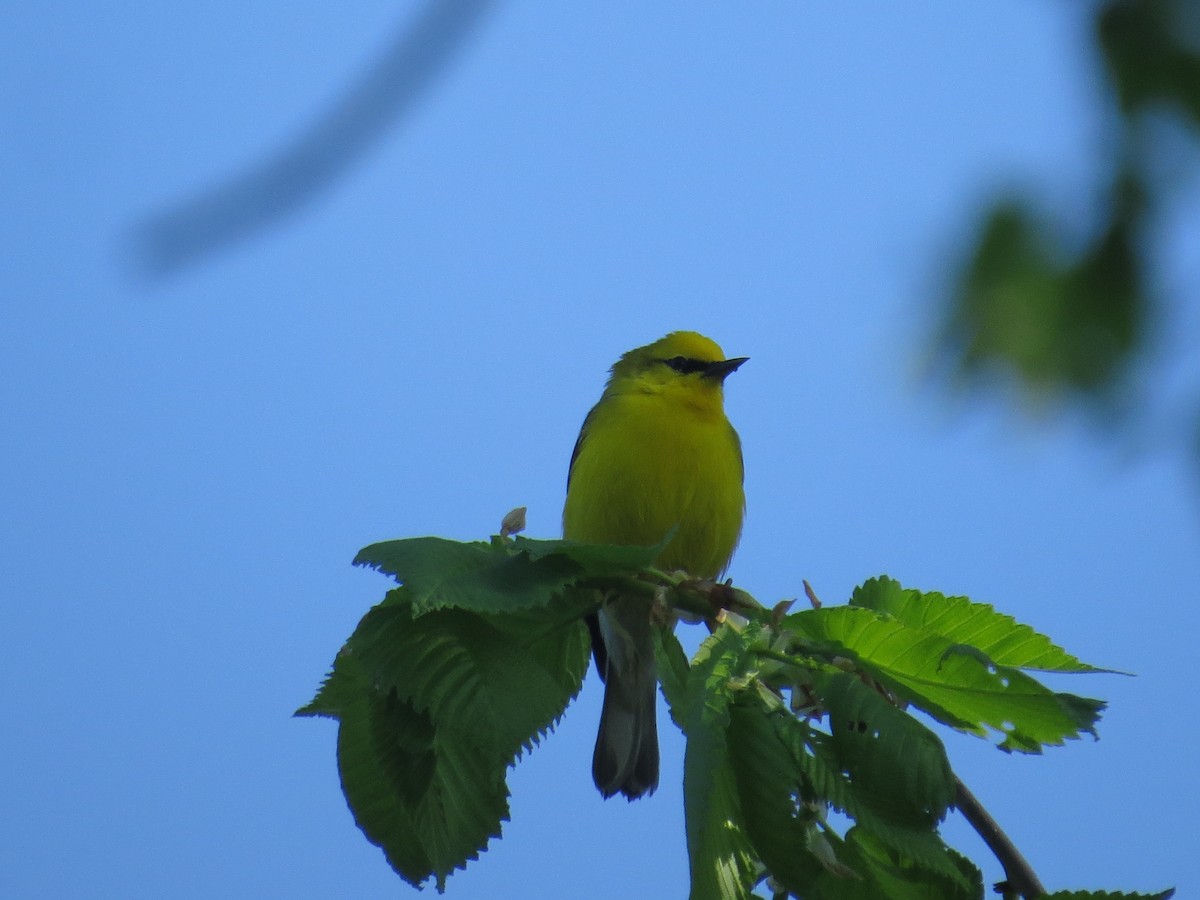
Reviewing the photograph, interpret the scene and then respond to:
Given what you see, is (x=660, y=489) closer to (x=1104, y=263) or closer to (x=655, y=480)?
(x=655, y=480)

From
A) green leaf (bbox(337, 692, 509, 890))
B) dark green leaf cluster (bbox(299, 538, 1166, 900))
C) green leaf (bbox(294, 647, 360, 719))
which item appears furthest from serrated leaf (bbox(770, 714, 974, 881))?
green leaf (bbox(294, 647, 360, 719))

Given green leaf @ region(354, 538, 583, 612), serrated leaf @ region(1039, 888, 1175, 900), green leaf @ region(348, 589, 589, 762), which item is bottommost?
serrated leaf @ region(1039, 888, 1175, 900)

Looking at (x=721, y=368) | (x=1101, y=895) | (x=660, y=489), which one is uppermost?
(x=721, y=368)

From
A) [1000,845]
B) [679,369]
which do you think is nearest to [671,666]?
[1000,845]

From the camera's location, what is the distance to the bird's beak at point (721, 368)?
632 cm

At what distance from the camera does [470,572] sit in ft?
8.13

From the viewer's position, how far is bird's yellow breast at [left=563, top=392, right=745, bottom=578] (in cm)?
548

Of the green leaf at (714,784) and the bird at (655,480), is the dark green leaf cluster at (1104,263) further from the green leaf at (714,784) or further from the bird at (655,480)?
the bird at (655,480)

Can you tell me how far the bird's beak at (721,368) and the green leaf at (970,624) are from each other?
3.64 metres

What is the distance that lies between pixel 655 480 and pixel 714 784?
3.29 m

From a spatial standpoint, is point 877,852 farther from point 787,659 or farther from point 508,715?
point 508,715

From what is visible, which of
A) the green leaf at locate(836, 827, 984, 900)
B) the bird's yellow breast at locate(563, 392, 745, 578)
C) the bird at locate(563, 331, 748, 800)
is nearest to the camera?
the green leaf at locate(836, 827, 984, 900)

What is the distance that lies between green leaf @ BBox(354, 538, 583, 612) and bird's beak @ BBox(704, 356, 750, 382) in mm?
3761

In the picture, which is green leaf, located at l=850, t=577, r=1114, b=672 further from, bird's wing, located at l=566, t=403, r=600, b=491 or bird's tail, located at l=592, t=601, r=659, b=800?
bird's wing, located at l=566, t=403, r=600, b=491
